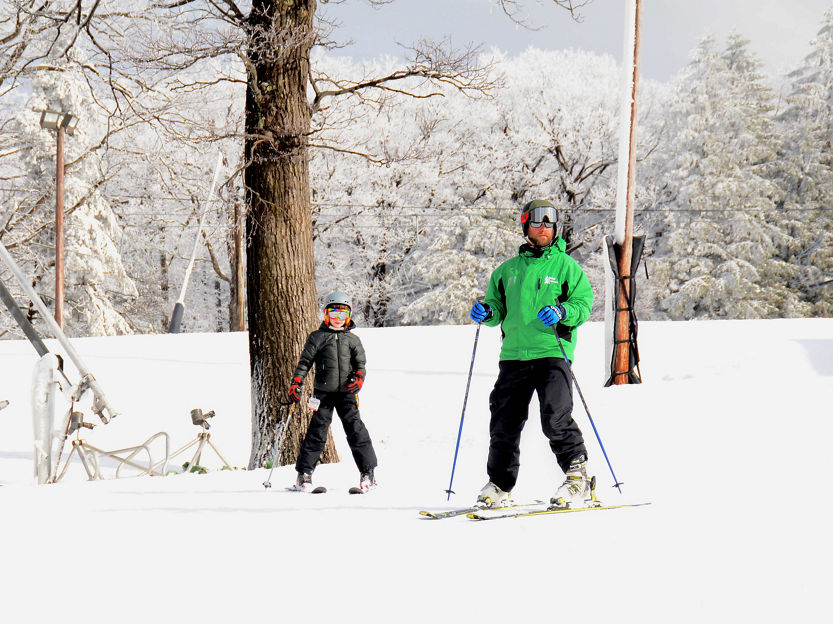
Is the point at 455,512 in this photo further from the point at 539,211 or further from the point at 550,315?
the point at 539,211

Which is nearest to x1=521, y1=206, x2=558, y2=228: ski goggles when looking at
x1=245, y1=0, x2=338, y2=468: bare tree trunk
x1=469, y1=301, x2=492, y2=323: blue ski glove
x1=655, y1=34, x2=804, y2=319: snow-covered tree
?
x1=469, y1=301, x2=492, y2=323: blue ski glove

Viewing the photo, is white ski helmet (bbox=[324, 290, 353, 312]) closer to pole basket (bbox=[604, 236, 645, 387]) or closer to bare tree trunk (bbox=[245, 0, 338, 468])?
bare tree trunk (bbox=[245, 0, 338, 468])

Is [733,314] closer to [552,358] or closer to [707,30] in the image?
[707,30]

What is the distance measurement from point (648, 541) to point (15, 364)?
46.7 ft

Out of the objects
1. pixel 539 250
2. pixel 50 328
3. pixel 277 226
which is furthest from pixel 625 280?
pixel 50 328

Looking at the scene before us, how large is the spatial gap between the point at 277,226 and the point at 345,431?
2765mm

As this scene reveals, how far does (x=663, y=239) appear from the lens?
1396 inches

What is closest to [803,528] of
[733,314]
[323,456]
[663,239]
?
[323,456]

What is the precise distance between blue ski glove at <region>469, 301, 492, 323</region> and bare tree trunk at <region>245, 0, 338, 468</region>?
364 centimetres

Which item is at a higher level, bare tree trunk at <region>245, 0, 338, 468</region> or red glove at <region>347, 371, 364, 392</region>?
bare tree trunk at <region>245, 0, 338, 468</region>

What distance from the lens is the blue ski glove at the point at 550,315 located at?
4.53m

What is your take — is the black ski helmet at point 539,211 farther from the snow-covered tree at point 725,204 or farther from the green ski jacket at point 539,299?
the snow-covered tree at point 725,204

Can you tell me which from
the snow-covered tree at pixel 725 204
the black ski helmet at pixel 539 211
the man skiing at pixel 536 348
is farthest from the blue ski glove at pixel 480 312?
the snow-covered tree at pixel 725 204

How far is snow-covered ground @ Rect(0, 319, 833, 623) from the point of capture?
3.07 metres
